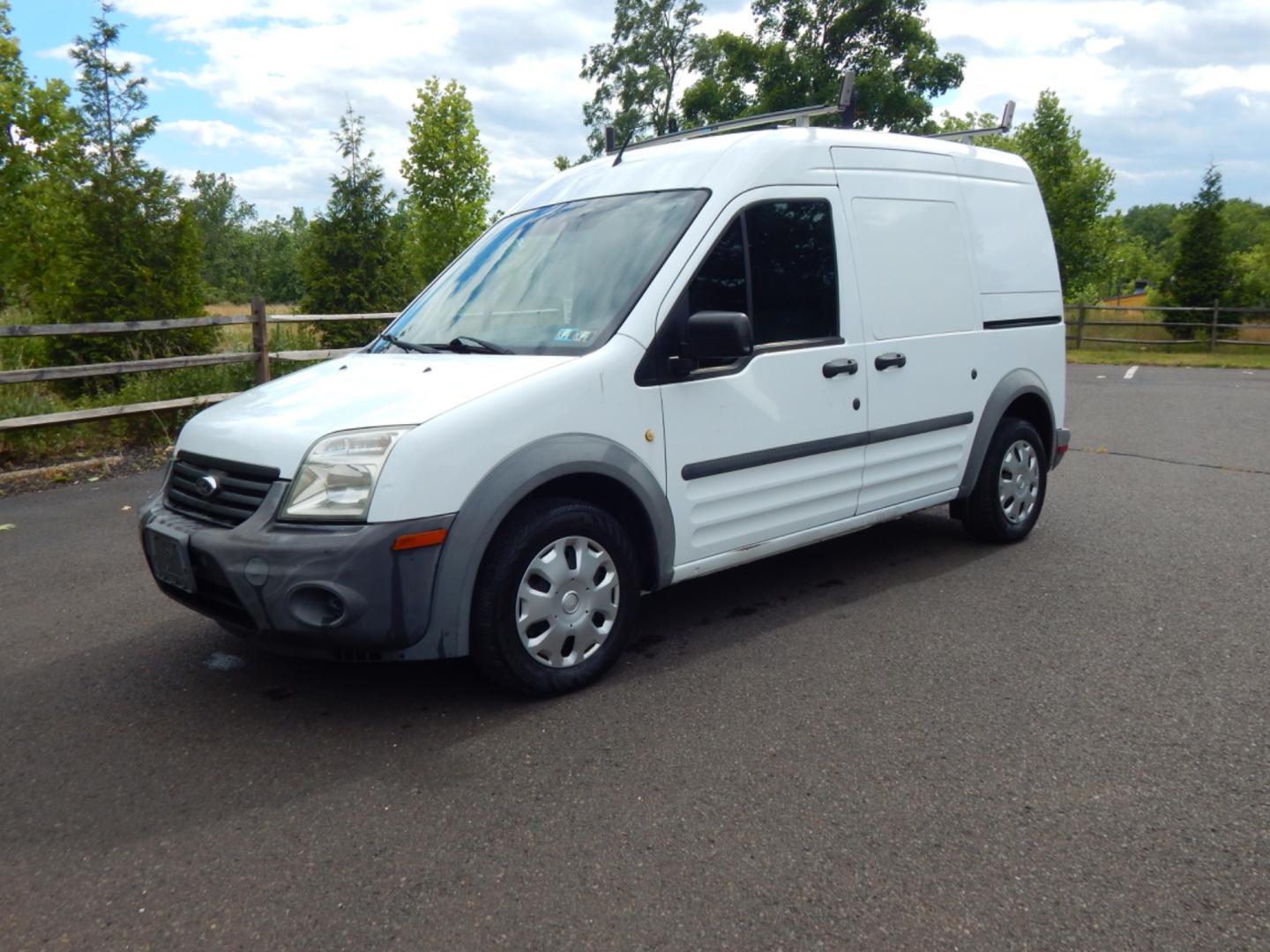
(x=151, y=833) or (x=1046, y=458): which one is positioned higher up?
(x=1046, y=458)

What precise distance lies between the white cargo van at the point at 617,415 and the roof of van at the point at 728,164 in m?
0.02

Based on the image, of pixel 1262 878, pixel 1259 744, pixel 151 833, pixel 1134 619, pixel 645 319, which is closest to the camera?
pixel 1262 878

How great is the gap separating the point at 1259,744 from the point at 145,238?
38.3 ft

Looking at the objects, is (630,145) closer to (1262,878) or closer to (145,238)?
(1262,878)

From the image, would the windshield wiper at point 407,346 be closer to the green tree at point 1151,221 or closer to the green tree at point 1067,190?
the green tree at point 1067,190

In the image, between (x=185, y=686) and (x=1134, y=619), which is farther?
(x=1134, y=619)

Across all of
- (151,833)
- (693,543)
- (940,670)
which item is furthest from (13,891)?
(940,670)

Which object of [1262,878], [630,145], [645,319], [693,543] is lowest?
[1262,878]

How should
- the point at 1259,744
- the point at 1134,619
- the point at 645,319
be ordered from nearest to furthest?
the point at 1259,744 → the point at 645,319 → the point at 1134,619

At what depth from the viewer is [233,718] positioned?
3738mm

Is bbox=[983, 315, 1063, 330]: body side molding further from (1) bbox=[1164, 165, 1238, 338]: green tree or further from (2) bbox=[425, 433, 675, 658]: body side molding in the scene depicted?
(1) bbox=[1164, 165, 1238, 338]: green tree

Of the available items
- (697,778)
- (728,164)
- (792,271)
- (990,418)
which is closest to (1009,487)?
(990,418)

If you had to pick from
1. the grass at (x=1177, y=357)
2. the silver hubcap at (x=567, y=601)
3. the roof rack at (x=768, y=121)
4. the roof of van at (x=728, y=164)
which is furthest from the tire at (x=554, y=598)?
the grass at (x=1177, y=357)

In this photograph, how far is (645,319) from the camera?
4.02m
